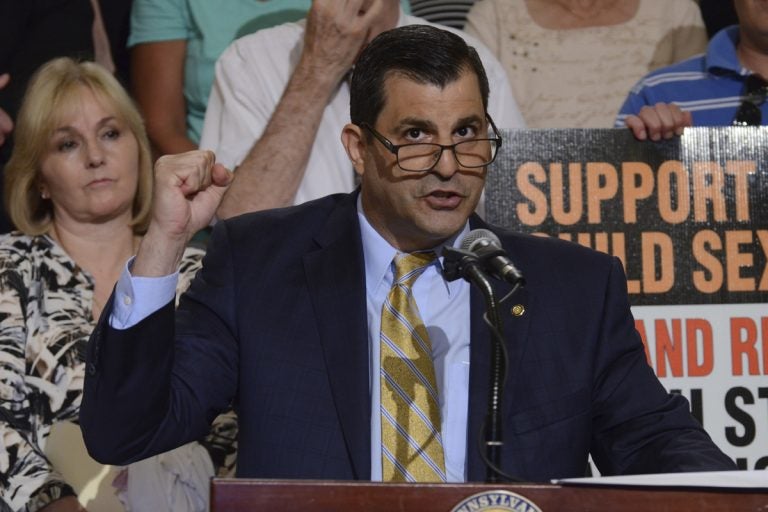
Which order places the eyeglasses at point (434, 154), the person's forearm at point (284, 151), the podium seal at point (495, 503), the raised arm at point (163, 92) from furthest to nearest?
the raised arm at point (163, 92) → the person's forearm at point (284, 151) → the eyeglasses at point (434, 154) → the podium seal at point (495, 503)

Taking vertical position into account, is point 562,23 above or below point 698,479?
above

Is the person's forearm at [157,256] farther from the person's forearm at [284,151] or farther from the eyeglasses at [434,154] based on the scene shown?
the person's forearm at [284,151]

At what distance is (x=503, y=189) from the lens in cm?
310

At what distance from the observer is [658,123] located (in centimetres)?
310

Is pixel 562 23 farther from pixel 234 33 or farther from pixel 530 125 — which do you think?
pixel 234 33

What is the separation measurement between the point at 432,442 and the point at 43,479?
1241mm

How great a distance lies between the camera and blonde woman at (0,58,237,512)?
126 inches

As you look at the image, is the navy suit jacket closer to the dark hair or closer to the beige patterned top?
the dark hair

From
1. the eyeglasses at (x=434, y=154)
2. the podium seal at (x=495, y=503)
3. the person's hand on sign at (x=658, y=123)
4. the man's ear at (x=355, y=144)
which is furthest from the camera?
the person's hand on sign at (x=658, y=123)

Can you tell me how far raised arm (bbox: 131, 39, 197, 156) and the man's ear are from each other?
1348 millimetres

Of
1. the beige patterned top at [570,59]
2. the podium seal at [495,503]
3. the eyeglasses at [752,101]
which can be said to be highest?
the beige patterned top at [570,59]

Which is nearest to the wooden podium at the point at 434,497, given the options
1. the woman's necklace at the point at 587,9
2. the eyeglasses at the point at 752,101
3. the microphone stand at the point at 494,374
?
the microphone stand at the point at 494,374

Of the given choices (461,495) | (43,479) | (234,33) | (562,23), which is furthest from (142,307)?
(562,23)

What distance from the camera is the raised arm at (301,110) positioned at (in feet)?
10.8
